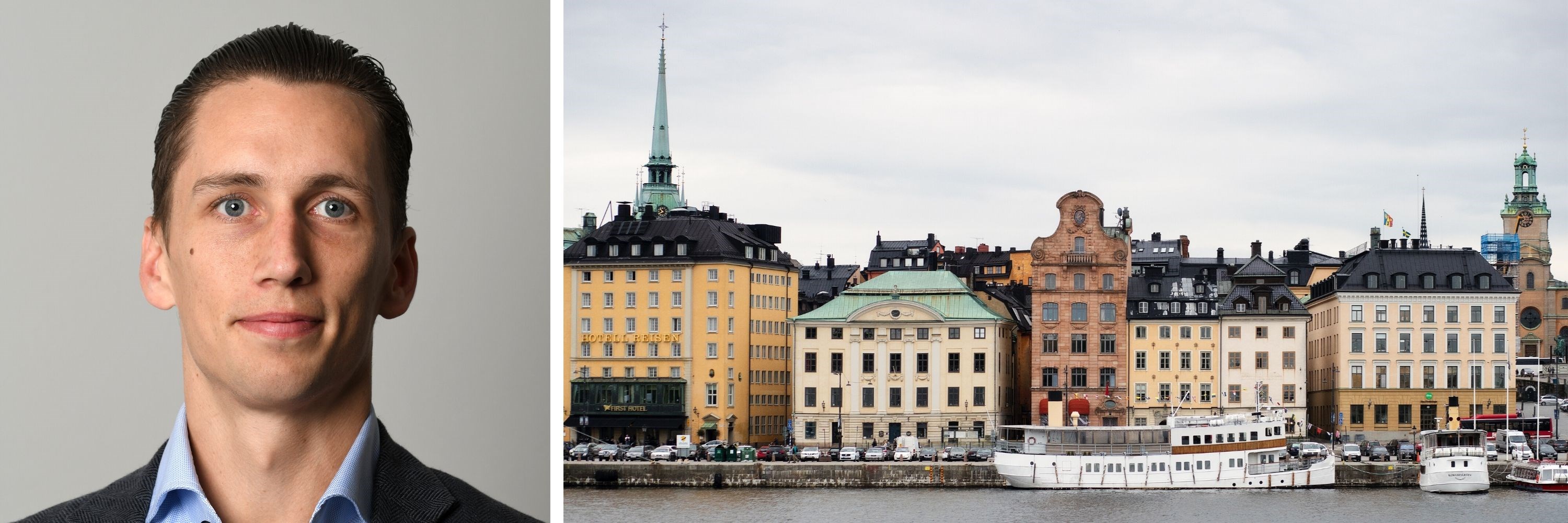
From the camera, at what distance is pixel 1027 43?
2292 cm

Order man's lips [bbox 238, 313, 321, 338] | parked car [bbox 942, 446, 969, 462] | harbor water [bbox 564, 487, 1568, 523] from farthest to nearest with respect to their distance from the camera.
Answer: parked car [bbox 942, 446, 969, 462] < harbor water [bbox 564, 487, 1568, 523] < man's lips [bbox 238, 313, 321, 338]

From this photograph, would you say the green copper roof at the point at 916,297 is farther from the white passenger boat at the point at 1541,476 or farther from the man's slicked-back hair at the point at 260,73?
the man's slicked-back hair at the point at 260,73

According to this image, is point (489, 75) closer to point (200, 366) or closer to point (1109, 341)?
point (200, 366)

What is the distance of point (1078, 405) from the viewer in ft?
86.1

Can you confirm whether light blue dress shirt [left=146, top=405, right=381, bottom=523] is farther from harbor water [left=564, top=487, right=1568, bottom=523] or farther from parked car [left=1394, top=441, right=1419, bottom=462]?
parked car [left=1394, top=441, right=1419, bottom=462]

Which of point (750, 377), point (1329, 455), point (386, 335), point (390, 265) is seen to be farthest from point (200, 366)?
point (750, 377)

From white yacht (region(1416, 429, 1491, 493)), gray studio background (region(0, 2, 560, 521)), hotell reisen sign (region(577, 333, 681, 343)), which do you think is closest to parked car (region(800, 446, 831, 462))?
hotell reisen sign (region(577, 333, 681, 343))

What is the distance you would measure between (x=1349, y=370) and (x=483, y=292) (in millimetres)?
20731

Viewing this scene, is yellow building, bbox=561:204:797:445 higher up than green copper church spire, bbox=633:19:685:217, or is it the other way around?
green copper church spire, bbox=633:19:685:217

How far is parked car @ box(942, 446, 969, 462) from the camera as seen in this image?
24203mm

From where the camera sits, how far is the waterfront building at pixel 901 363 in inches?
1054

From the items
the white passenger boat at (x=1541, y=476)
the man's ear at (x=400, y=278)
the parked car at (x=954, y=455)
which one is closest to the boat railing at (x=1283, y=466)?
the white passenger boat at (x=1541, y=476)

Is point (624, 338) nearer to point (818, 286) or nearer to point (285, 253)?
point (818, 286)

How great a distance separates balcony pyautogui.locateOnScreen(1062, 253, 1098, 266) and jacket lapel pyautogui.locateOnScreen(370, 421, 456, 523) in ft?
85.2
